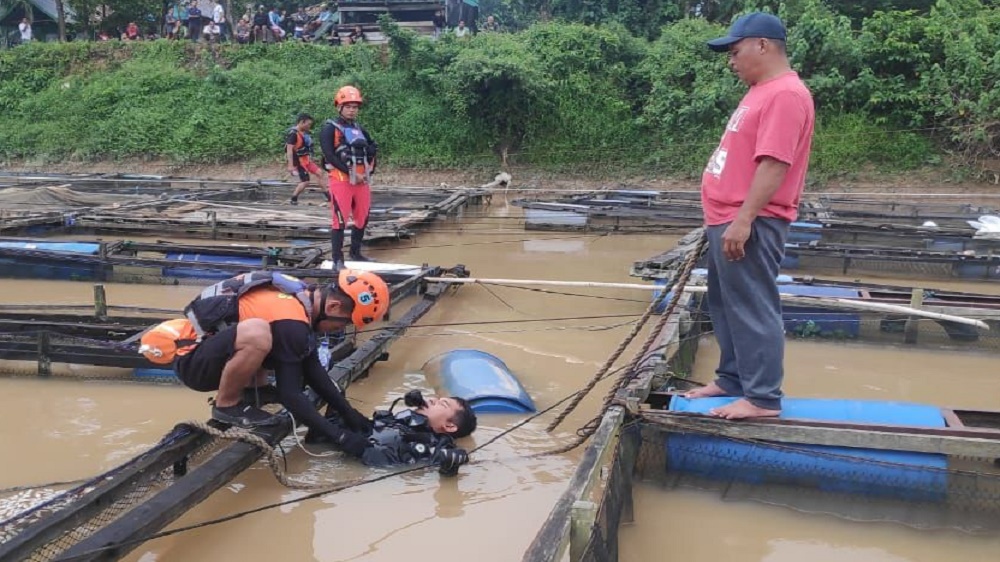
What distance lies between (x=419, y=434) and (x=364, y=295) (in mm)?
872

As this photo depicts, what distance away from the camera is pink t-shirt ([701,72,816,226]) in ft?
11.7

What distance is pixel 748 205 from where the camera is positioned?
11.9ft

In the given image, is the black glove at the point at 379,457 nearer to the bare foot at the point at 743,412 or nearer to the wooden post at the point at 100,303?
the bare foot at the point at 743,412

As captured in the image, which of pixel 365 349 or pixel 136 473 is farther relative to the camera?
pixel 365 349

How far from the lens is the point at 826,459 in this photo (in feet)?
12.9

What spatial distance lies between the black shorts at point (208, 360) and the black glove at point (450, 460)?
1116 mm

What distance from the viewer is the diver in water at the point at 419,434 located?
432 cm

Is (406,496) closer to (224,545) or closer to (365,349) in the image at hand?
(224,545)

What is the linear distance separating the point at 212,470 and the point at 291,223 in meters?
8.06

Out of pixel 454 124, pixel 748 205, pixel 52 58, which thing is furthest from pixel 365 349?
pixel 52 58

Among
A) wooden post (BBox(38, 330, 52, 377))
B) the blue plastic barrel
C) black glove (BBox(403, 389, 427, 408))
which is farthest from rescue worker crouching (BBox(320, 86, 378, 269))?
black glove (BBox(403, 389, 427, 408))

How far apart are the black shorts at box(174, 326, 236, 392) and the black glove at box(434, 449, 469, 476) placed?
3.66 ft

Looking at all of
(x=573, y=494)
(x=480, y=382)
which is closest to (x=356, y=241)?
(x=480, y=382)

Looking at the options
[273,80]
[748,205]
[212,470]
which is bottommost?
[212,470]
